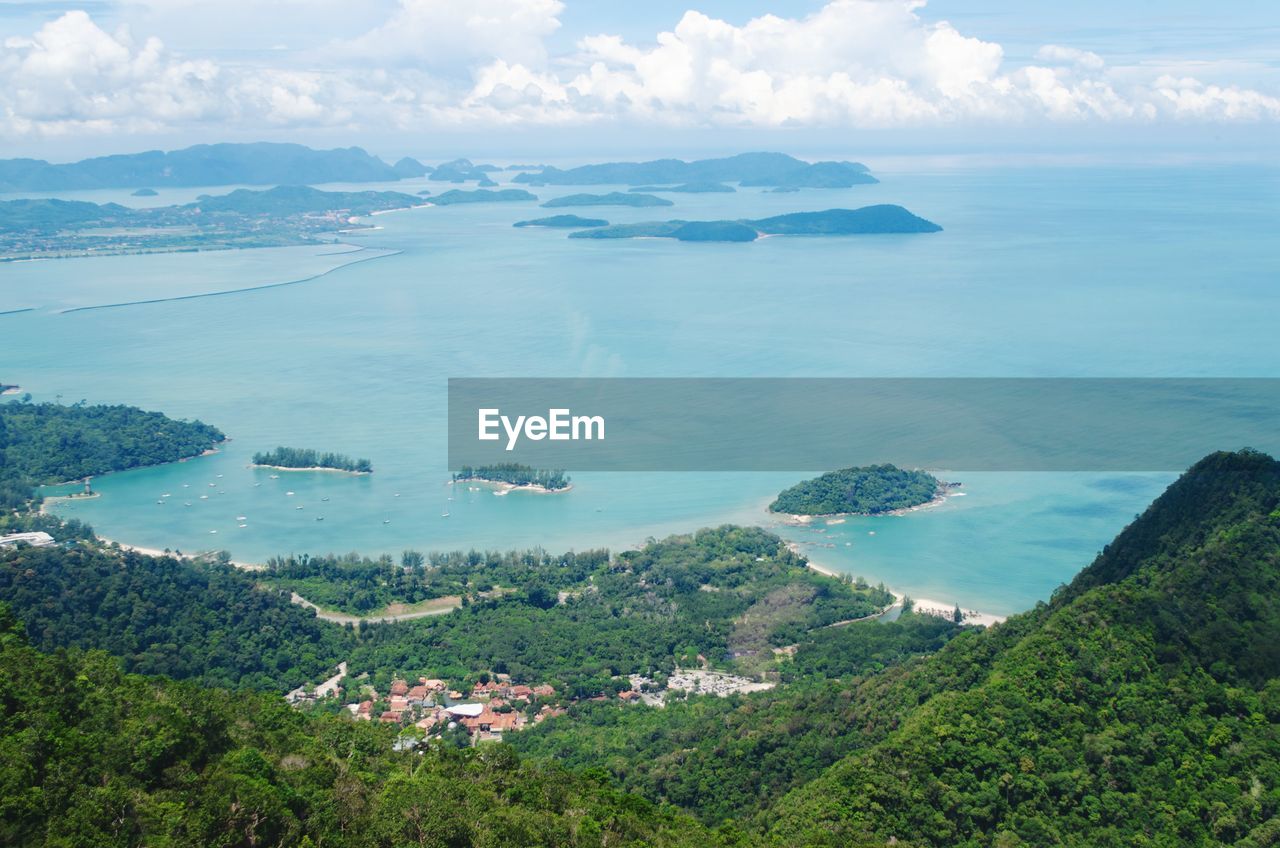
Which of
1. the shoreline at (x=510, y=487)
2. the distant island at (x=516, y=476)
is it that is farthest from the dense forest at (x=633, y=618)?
the distant island at (x=516, y=476)

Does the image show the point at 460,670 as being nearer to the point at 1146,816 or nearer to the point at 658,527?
the point at 658,527

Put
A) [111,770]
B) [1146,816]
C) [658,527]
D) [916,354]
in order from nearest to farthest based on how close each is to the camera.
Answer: [111,770] < [1146,816] < [658,527] < [916,354]

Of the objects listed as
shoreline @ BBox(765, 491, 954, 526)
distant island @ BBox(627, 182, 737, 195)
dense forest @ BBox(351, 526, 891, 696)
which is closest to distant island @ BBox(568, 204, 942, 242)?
distant island @ BBox(627, 182, 737, 195)

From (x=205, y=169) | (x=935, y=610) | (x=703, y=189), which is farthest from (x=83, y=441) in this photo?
(x=205, y=169)

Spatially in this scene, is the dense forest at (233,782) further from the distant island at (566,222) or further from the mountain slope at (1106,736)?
the distant island at (566,222)

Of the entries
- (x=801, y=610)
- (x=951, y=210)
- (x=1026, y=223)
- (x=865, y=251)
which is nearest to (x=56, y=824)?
(x=801, y=610)
